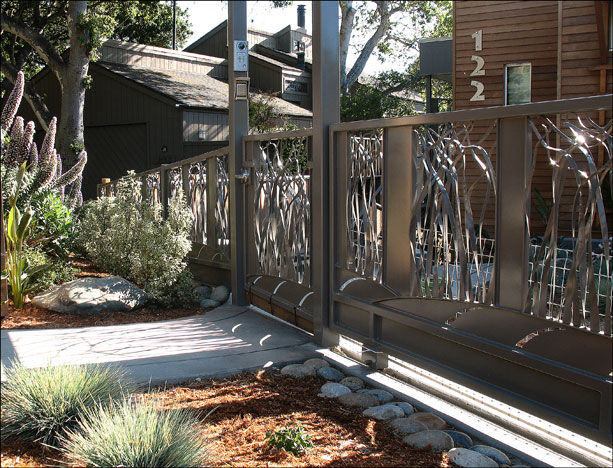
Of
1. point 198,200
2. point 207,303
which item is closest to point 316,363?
point 207,303

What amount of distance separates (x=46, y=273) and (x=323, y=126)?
3.21 metres

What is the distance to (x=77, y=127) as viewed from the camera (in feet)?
49.1

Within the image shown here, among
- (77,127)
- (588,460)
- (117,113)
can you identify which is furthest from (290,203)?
(117,113)

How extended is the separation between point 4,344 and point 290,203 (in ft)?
7.30

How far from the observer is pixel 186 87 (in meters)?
19.3

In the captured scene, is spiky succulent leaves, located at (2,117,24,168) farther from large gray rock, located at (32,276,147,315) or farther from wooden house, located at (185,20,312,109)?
wooden house, located at (185,20,312,109)

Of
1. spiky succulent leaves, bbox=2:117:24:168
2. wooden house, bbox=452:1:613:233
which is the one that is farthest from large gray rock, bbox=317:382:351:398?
wooden house, bbox=452:1:613:233

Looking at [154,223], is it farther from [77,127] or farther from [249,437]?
[77,127]

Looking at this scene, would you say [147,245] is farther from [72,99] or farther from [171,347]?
[72,99]

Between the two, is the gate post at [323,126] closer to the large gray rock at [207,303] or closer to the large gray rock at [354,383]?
the large gray rock at [354,383]

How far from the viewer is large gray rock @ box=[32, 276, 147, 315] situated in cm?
512

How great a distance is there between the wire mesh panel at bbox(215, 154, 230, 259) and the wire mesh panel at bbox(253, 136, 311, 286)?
0.74m

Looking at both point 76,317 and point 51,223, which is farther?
point 51,223

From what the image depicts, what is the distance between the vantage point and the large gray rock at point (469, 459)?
247 centimetres
